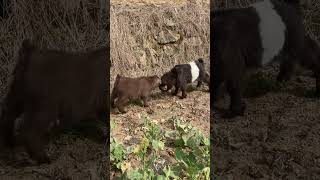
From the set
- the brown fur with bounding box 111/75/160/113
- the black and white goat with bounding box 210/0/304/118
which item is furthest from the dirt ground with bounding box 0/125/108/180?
the black and white goat with bounding box 210/0/304/118

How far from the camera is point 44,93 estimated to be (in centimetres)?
455

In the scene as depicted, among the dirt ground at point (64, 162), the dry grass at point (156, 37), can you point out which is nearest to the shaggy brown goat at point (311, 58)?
the dry grass at point (156, 37)

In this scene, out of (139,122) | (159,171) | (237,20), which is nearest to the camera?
(237,20)

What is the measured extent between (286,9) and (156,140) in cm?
146

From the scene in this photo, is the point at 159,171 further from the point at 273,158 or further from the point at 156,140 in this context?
the point at 273,158

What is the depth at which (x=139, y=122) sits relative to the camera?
18.1ft

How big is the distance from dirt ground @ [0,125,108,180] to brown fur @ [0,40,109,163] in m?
0.07

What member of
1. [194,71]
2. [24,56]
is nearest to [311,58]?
[194,71]

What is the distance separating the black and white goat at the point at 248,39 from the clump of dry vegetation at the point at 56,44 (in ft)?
2.96

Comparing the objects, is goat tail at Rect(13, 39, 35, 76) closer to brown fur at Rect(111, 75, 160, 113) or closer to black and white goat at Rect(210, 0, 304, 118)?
brown fur at Rect(111, 75, 160, 113)

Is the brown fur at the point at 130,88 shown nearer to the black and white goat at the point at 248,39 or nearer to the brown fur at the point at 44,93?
the brown fur at the point at 44,93

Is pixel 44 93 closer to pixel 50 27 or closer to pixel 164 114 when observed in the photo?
pixel 50 27

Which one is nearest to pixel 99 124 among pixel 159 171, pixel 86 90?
pixel 86 90

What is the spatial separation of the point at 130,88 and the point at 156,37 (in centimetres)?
60
